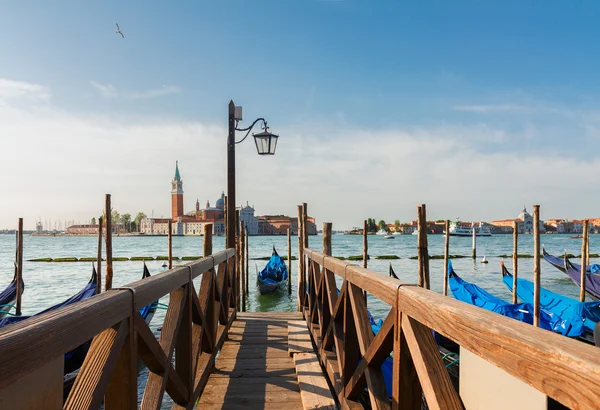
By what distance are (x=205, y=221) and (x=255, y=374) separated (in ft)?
322

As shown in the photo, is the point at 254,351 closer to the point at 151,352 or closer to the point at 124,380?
the point at 151,352

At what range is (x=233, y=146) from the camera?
6.03m

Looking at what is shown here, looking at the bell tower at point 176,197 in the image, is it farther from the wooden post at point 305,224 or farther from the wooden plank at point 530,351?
the wooden plank at point 530,351

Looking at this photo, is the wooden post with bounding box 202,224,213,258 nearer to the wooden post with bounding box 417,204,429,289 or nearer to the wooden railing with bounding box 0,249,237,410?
the wooden railing with bounding box 0,249,237,410

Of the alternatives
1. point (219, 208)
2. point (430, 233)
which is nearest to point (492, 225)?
point (430, 233)

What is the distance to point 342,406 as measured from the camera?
8.54ft

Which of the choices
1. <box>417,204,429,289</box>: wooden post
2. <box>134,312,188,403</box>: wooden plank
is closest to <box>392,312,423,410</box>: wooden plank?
<box>134,312,188,403</box>: wooden plank

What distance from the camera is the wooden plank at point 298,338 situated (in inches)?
160

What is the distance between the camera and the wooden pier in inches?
34.1

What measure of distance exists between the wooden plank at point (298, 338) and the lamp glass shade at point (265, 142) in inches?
94.9

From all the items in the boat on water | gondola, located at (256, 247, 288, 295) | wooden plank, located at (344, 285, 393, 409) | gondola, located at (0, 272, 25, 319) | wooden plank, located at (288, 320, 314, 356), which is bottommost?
the boat on water

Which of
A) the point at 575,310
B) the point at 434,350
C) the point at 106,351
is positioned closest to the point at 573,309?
the point at 575,310

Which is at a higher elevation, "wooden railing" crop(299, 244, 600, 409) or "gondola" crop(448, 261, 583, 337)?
"wooden railing" crop(299, 244, 600, 409)

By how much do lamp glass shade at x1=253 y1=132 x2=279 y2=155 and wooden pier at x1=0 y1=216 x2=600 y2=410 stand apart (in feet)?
9.74
